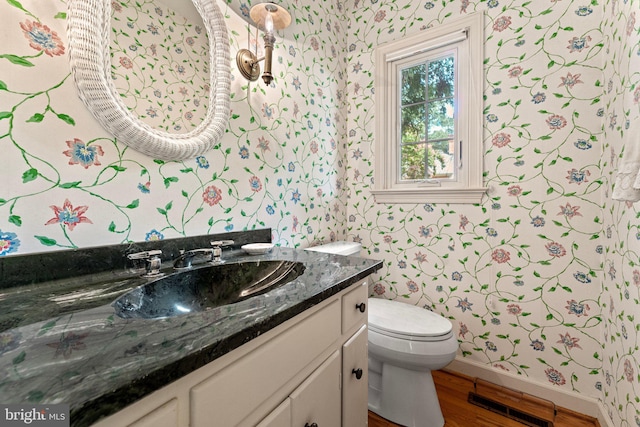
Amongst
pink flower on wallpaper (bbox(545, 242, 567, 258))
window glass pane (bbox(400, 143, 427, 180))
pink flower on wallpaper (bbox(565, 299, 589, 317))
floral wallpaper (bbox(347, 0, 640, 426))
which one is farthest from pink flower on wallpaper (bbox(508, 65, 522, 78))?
pink flower on wallpaper (bbox(565, 299, 589, 317))

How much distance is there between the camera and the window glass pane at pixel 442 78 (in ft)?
5.30

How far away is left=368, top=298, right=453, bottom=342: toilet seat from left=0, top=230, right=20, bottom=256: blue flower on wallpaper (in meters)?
1.25

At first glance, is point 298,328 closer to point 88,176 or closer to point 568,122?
point 88,176

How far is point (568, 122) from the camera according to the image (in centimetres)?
128

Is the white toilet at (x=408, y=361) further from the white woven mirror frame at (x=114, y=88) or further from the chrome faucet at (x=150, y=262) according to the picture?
the white woven mirror frame at (x=114, y=88)

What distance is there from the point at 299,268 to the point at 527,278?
1237mm

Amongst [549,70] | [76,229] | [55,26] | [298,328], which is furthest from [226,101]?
[549,70]

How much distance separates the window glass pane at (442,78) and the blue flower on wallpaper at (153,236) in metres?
1.66

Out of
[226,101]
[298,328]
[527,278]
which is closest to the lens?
[298,328]

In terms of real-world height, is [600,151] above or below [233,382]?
above

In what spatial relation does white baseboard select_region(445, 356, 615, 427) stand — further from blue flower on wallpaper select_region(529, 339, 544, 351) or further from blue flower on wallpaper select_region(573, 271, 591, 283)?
blue flower on wallpaper select_region(573, 271, 591, 283)

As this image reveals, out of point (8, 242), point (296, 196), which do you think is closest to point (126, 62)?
point (8, 242)

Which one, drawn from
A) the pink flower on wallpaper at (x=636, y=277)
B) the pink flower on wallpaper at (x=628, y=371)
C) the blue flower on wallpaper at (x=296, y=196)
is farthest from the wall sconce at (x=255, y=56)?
the pink flower on wallpaper at (x=628, y=371)

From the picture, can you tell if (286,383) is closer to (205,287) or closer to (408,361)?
(205,287)
